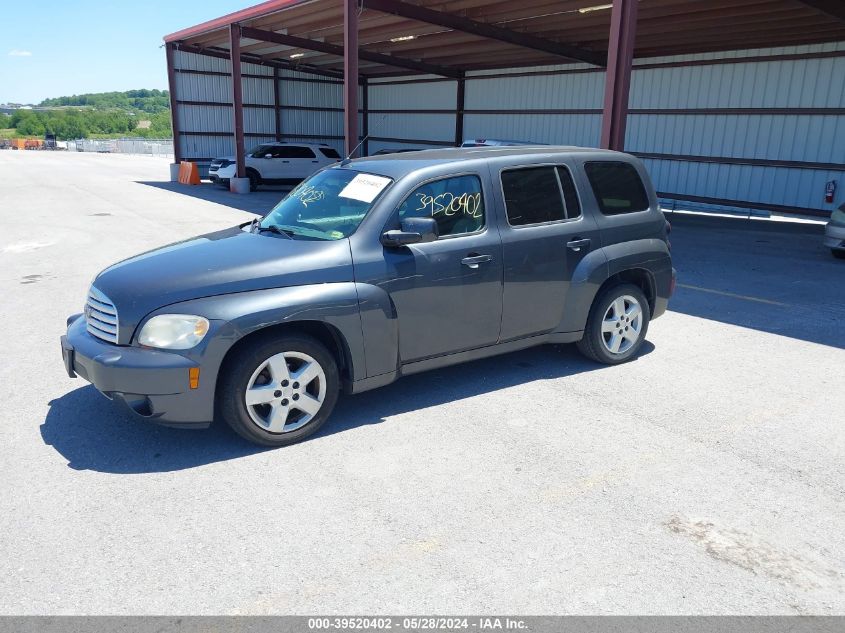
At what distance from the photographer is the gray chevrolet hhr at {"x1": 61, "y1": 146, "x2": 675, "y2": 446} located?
4086mm

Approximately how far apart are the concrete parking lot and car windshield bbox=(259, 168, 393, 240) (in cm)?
130

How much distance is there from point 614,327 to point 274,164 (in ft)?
67.4

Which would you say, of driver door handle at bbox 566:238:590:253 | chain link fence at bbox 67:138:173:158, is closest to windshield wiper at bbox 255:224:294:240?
driver door handle at bbox 566:238:590:253

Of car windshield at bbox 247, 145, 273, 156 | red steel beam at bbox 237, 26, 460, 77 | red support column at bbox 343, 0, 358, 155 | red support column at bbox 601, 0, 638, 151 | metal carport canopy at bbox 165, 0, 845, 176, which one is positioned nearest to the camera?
red support column at bbox 601, 0, 638, 151

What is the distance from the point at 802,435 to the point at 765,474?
0.76 meters

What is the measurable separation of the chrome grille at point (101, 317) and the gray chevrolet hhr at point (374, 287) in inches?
0.7

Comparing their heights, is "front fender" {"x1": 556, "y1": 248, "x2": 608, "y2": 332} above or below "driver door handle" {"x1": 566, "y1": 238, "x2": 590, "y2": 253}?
below

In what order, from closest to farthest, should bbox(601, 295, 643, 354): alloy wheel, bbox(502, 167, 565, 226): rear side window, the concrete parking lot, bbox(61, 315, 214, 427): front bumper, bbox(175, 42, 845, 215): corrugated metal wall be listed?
the concrete parking lot < bbox(61, 315, 214, 427): front bumper < bbox(502, 167, 565, 226): rear side window < bbox(601, 295, 643, 354): alloy wheel < bbox(175, 42, 845, 215): corrugated metal wall

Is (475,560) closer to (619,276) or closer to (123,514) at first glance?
(123,514)

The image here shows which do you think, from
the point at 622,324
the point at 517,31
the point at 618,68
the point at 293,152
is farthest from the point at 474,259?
the point at 293,152

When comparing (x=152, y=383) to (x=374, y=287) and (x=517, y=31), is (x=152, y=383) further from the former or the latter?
(x=517, y=31)

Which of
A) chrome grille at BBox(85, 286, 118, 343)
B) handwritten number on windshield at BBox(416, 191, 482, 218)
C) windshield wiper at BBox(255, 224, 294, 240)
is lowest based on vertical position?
chrome grille at BBox(85, 286, 118, 343)

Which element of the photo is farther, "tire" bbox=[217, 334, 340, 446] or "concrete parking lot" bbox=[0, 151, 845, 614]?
"tire" bbox=[217, 334, 340, 446]

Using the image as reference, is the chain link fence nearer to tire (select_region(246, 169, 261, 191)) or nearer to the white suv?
the white suv
